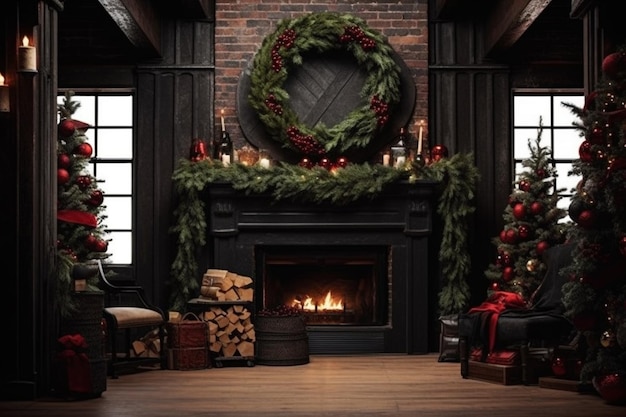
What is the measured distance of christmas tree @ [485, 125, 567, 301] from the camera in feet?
28.6

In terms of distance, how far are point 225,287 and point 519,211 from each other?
2.48 meters

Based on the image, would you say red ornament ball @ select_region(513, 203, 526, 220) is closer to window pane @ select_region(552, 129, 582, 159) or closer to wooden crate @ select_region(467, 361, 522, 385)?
window pane @ select_region(552, 129, 582, 159)

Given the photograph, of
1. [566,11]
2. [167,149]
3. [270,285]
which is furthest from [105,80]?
[566,11]

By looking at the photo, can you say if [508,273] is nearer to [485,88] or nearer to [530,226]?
[530,226]

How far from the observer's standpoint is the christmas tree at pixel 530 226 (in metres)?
8.70

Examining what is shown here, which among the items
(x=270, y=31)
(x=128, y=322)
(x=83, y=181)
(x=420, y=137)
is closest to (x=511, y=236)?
(x=420, y=137)

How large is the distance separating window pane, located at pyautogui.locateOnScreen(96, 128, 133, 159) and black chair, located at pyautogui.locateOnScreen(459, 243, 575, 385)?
3.85m

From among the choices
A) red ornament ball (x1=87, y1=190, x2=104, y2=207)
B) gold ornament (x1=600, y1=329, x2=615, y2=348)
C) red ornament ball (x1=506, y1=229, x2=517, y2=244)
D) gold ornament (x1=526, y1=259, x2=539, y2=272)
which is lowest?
gold ornament (x1=600, y1=329, x2=615, y2=348)

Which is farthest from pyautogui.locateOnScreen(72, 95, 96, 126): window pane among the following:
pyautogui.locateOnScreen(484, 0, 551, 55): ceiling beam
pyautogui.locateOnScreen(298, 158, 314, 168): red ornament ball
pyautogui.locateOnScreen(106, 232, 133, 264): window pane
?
pyautogui.locateOnScreen(484, 0, 551, 55): ceiling beam

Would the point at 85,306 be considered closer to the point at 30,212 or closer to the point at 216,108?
the point at 30,212

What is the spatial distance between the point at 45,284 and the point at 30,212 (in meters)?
0.44

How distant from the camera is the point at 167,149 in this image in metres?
9.61

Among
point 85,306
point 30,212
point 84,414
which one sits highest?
point 30,212

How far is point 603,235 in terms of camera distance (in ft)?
19.8
